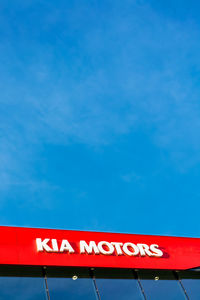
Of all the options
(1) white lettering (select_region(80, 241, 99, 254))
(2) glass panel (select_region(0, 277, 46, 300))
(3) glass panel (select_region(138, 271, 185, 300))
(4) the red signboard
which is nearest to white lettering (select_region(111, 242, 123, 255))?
(4) the red signboard

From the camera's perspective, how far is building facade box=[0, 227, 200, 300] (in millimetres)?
16094

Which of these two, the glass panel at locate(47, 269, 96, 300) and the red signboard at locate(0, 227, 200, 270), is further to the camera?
the red signboard at locate(0, 227, 200, 270)

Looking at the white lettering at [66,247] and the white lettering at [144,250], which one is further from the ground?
the white lettering at [66,247]

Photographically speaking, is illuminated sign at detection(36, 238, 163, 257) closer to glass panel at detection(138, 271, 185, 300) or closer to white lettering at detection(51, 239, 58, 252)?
white lettering at detection(51, 239, 58, 252)

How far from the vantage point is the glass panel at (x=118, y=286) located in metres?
16.9

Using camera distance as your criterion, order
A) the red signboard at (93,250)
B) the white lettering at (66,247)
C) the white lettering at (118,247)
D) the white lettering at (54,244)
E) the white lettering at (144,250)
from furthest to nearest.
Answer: the white lettering at (144,250)
the white lettering at (118,247)
the white lettering at (66,247)
the white lettering at (54,244)
the red signboard at (93,250)

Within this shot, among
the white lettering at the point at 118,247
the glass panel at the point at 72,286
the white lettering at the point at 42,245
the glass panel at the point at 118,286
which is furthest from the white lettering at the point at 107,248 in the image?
the white lettering at the point at 42,245

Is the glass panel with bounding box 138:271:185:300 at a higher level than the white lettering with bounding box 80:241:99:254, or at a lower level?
lower

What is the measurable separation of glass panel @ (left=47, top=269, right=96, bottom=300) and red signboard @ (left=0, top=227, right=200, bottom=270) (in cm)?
53

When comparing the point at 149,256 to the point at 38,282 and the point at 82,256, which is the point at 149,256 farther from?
the point at 38,282

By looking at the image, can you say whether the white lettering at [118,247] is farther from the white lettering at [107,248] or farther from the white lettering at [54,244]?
the white lettering at [54,244]

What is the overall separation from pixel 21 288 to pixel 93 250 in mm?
3838

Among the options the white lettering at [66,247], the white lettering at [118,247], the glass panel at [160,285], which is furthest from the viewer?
the white lettering at [118,247]

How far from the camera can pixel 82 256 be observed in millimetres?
17484
